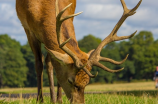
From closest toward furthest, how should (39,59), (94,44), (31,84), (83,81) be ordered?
(83,81) < (39,59) < (31,84) < (94,44)

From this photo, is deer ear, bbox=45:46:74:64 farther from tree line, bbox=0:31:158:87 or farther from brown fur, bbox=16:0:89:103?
tree line, bbox=0:31:158:87

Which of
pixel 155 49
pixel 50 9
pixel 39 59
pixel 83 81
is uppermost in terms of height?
pixel 155 49

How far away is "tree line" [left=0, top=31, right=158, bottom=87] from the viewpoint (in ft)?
271

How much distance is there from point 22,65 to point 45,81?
328 inches

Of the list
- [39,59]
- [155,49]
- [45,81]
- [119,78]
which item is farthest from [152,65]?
[39,59]

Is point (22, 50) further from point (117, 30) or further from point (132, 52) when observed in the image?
point (117, 30)

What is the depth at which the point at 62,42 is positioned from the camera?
675cm

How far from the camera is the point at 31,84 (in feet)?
282

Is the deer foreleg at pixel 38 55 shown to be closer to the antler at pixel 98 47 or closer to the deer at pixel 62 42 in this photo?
the deer at pixel 62 42

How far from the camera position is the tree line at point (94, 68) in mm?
82500

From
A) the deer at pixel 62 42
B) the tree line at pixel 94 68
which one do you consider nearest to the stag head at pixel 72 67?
the deer at pixel 62 42

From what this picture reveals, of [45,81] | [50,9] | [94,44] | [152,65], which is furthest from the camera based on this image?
[94,44]

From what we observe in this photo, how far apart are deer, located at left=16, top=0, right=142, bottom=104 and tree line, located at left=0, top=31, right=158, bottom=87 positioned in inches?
2482

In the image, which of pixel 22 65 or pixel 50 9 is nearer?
pixel 50 9
